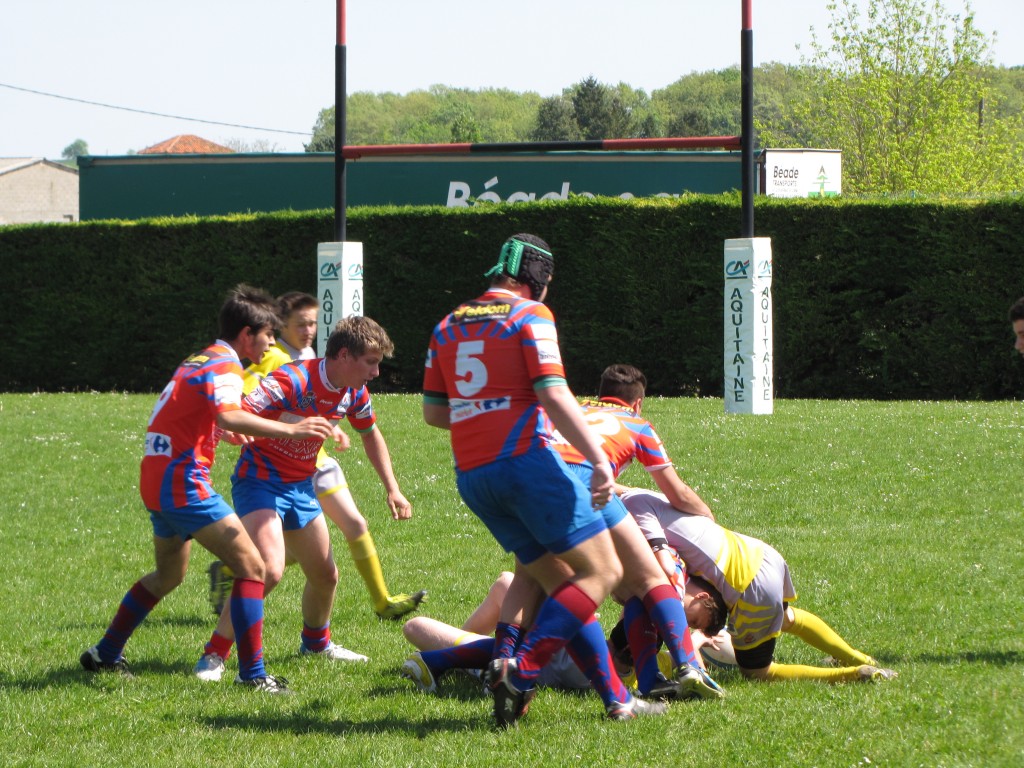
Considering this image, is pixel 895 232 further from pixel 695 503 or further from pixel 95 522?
pixel 695 503

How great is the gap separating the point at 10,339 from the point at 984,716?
2434cm

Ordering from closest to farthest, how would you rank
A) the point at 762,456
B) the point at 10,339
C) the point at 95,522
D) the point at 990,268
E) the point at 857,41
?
the point at 95,522 → the point at 762,456 → the point at 990,268 → the point at 10,339 → the point at 857,41

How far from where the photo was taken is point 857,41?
128 ft

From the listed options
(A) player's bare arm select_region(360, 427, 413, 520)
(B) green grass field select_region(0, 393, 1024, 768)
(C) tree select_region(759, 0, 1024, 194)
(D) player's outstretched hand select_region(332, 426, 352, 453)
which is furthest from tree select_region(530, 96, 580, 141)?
(D) player's outstretched hand select_region(332, 426, 352, 453)

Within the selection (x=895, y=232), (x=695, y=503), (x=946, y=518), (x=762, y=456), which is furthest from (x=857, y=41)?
(x=695, y=503)

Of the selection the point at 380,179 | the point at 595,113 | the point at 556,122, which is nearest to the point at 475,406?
the point at 380,179

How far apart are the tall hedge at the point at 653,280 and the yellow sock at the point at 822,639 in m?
14.4

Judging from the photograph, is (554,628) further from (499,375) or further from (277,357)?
(277,357)

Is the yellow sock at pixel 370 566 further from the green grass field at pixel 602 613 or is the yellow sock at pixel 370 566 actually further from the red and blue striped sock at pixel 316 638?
the red and blue striped sock at pixel 316 638

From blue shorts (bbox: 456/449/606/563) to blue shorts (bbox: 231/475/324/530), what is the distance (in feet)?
5.74

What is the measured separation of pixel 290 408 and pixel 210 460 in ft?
1.67

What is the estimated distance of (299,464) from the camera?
6.74 m

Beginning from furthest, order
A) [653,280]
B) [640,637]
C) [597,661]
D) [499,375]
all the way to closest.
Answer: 1. [653,280]
2. [640,637]
3. [597,661]
4. [499,375]

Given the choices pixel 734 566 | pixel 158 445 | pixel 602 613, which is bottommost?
pixel 602 613
